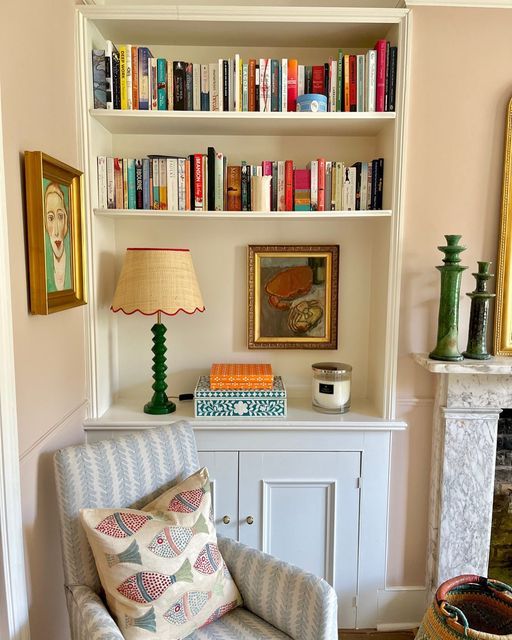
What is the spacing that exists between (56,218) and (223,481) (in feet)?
3.77

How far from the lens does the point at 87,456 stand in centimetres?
148

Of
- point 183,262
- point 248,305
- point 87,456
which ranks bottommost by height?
point 87,456

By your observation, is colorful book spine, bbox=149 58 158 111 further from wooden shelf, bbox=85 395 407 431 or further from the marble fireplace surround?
the marble fireplace surround

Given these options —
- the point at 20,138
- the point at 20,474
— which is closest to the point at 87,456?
the point at 20,474

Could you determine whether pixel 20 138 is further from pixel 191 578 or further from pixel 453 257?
pixel 453 257

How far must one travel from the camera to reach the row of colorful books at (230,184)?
6.33 ft

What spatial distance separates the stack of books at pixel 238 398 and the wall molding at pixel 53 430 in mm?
430

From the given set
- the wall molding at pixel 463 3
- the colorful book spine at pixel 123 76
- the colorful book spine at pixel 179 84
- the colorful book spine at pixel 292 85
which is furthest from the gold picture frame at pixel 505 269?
the colorful book spine at pixel 123 76

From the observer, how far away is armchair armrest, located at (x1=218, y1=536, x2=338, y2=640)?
52.8 inches

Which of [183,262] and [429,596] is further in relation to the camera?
[429,596]

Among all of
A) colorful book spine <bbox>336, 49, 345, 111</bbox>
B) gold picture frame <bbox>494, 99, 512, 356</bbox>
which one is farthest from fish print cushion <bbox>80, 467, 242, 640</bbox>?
colorful book spine <bbox>336, 49, 345, 111</bbox>

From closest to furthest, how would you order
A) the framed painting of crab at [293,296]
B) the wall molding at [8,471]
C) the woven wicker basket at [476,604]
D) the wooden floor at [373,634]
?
the wall molding at [8,471] → the woven wicker basket at [476,604] → the wooden floor at [373,634] → the framed painting of crab at [293,296]

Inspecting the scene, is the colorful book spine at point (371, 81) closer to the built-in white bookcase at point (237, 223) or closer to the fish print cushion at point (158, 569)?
the built-in white bookcase at point (237, 223)

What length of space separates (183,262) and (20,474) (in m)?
Answer: 0.91
